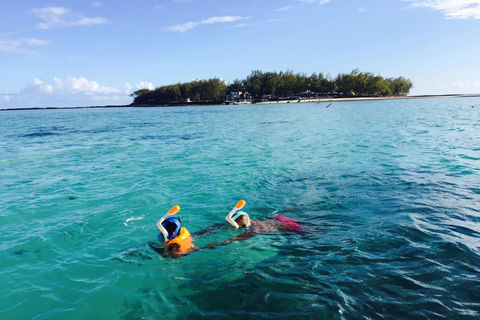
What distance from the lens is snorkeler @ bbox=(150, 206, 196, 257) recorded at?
240 inches

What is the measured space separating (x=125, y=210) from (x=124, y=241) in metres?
2.17

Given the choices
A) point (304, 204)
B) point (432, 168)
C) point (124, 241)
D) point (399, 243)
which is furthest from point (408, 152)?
point (124, 241)

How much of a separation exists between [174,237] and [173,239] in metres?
0.05

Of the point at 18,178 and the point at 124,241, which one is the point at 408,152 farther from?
the point at 18,178

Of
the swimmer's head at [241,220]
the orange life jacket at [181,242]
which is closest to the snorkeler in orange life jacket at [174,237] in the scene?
the orange life jacket at [181,242]

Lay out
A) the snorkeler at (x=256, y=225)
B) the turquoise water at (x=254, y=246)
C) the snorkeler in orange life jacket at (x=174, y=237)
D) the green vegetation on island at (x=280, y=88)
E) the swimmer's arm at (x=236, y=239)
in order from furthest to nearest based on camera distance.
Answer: the green vegetation on island at (x=280, y=88), the snorkeler at (x=256, y=225), the swimmer's arm at (x=236, y=239), the snorkeler in orange life jacket at (x=174, y=237), the turquoise water at (x=254, y=246)

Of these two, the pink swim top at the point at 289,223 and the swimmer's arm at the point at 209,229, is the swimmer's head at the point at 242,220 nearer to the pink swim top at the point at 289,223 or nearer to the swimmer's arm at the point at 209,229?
the swimmer's arm at the point at 209,229

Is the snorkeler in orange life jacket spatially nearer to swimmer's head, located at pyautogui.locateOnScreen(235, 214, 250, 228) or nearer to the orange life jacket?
the orange life jacket

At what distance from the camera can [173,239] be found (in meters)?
6.20

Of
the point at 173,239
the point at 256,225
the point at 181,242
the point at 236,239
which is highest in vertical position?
the point at 173,239

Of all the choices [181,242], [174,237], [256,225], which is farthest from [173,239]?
[256,225]

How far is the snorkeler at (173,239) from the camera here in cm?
608

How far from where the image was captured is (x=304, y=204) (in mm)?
8898

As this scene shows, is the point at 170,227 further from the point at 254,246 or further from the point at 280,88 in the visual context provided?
the point at 280,88
